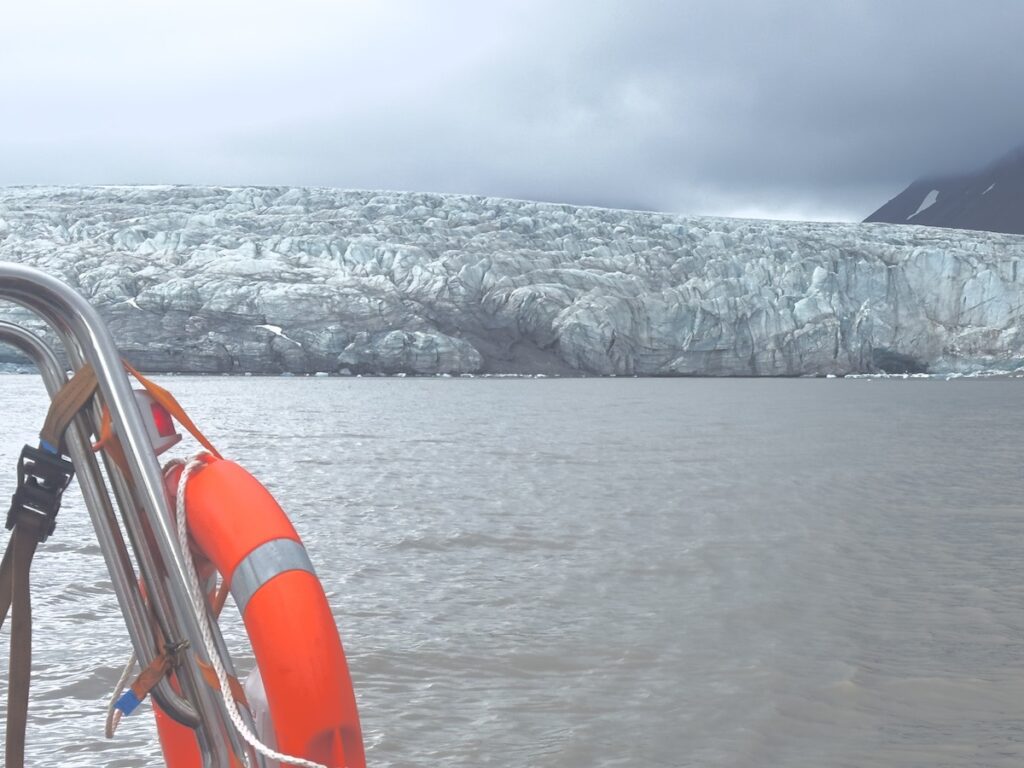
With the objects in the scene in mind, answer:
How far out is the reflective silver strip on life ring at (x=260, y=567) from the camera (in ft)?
4.57

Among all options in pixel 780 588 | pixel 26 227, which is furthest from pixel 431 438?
pixel 26 227

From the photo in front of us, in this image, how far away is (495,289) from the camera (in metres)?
34.8

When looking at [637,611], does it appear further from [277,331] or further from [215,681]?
[277,331]

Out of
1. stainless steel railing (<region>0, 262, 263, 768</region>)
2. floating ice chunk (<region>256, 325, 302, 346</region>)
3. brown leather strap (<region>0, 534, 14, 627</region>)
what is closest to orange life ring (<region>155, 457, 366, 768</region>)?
stainless steel railing (<region>0, 262, 263, 768</region>)

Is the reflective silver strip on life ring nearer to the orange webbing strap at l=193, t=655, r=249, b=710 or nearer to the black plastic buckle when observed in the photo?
the orange webbing strap at l=193, t=655, r=249, b=710

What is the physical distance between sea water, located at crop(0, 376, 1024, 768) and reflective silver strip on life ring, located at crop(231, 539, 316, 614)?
54.1 inches

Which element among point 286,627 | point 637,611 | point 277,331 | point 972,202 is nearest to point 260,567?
point 286,627

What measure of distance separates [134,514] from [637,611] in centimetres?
287

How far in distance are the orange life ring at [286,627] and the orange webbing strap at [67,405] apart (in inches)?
11.4

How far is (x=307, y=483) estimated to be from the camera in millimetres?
8023

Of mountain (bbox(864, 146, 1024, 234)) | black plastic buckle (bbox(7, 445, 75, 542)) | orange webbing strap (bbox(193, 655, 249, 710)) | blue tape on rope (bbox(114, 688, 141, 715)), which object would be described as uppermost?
mountain (bbox(864, 146, 1024, 234))

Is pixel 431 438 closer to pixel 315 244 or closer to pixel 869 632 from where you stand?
pixel 869 632

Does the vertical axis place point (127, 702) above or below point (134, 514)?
below

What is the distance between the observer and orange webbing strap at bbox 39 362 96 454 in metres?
1.58
